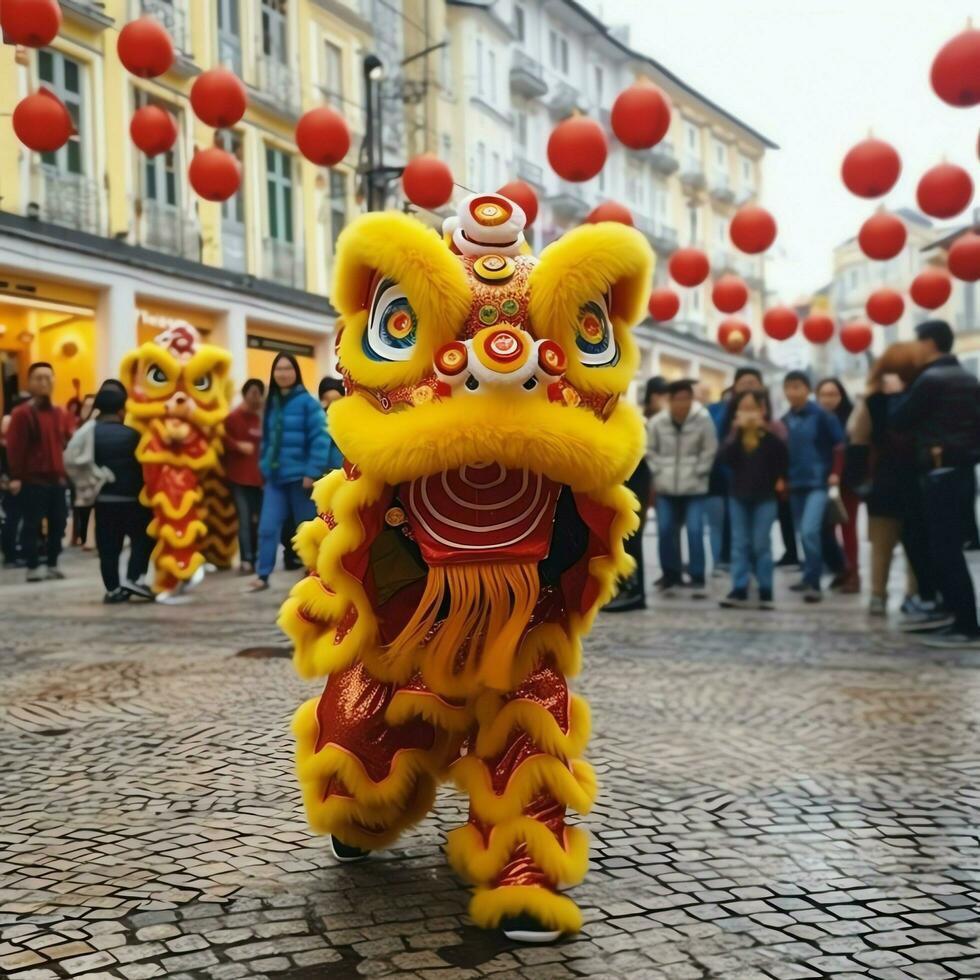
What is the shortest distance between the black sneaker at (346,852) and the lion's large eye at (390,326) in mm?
1247

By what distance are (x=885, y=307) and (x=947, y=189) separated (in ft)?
22.0

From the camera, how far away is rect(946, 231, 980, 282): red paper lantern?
13961 millimetres

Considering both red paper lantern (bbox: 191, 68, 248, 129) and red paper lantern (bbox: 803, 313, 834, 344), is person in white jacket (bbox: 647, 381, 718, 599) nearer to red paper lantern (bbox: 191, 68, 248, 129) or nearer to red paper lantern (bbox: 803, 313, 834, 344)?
red paper lantern (bbox: 191, 68, 248, 129)

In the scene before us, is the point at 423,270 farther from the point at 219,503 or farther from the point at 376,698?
the point at 219,503

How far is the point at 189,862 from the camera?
3.07m

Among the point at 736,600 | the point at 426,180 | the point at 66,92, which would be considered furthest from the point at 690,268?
the point at 736,600

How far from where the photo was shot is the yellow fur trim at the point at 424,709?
2820 mm

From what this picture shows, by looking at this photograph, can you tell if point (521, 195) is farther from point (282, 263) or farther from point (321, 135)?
point (282, 263)

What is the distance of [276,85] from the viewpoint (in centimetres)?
2086

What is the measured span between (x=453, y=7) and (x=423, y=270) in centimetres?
2752

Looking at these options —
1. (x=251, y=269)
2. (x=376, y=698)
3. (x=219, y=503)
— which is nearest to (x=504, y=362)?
(x=376, y=698)

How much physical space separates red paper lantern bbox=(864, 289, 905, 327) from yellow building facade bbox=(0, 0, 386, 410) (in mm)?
9580

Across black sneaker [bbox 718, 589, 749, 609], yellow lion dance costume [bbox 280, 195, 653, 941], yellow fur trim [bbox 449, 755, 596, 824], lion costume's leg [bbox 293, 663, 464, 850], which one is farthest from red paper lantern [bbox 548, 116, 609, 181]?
yellow fur trim [bbox 449, 755, 596, 824]

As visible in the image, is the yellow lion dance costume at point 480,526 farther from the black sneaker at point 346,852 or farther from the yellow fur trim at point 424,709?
the black sneaker at point 346,852
